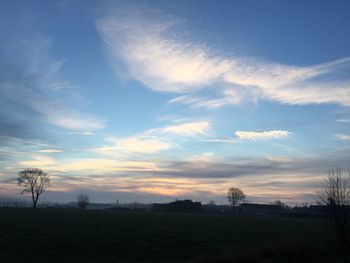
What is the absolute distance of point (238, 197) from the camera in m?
194

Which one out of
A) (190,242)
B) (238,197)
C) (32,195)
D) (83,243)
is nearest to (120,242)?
(83,243)

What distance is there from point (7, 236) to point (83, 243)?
27.8 ft

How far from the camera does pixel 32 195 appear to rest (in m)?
146

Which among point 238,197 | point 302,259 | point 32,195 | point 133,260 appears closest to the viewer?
point 302,259

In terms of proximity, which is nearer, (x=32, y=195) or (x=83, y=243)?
(x=83, y=243)

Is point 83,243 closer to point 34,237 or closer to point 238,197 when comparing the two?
point 34,237

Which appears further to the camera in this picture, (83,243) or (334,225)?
(83,243)

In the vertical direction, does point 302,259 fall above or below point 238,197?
below

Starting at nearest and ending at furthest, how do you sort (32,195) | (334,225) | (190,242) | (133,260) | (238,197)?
(133,260)
(334,225)
(190,242)
(32,195)
(238,197)

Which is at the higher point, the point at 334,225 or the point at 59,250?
the point at 334,225

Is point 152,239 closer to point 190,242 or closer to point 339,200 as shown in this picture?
point 190,242

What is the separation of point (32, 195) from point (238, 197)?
304 feet

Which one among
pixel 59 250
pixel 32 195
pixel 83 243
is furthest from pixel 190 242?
pixel 32 195

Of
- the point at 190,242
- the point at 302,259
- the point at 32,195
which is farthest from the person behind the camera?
the point at 32,195
